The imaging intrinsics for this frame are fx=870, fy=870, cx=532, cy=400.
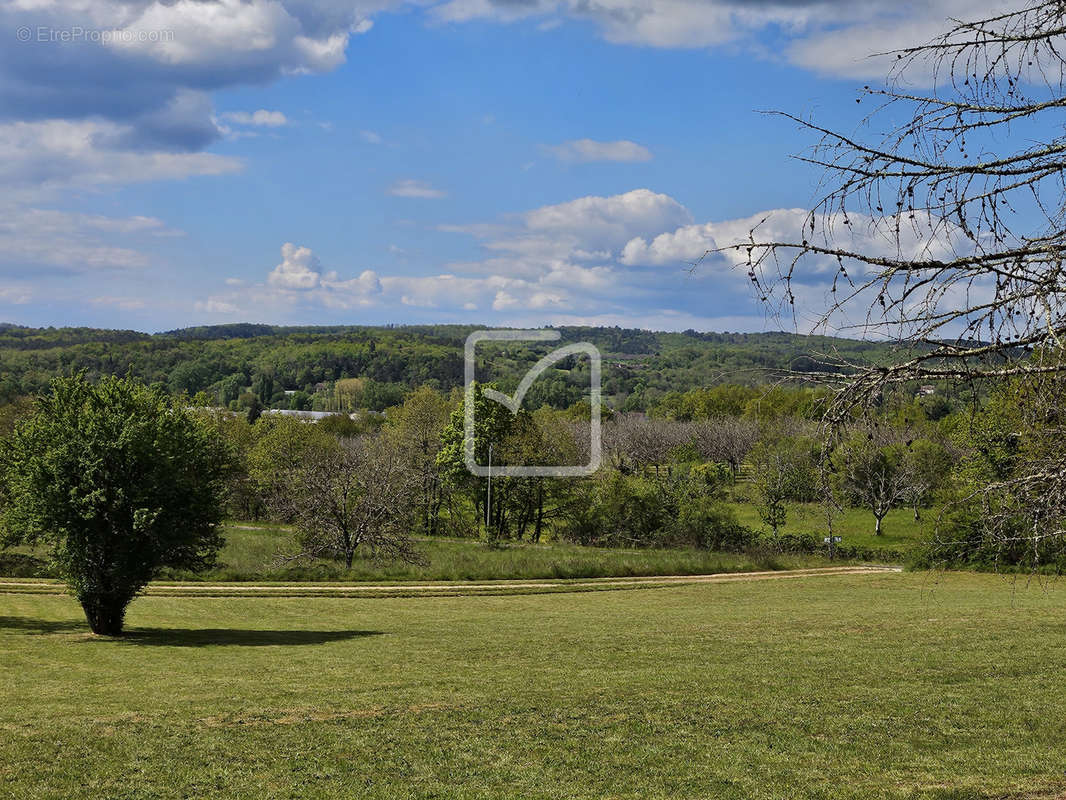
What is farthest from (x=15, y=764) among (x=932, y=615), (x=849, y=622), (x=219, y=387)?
(x=219, y=387)

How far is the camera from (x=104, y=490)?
2259 centimetres

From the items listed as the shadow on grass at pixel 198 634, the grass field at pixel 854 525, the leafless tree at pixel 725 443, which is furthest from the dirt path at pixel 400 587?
the leafless tree at pixel 725 443

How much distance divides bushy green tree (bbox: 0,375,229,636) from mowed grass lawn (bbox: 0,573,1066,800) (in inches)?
73.5

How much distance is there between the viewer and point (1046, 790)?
8453mm

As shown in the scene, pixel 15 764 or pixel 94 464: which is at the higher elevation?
pixel 94 464

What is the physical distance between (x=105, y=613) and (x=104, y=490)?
11.8ft

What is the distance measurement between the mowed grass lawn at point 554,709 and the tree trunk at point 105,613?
0.71m

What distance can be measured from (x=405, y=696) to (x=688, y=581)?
27554 mm

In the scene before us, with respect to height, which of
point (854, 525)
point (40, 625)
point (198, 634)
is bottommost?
point (854, 525)

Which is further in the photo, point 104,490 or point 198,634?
point 198,634

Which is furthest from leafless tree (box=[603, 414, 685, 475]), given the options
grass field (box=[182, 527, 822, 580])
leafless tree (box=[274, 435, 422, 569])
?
leafless tree (box=[274, 435, 422, 569])

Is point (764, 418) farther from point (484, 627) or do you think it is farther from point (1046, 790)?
point (1046, 790)

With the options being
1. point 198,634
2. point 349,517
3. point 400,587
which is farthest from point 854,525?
point 198,634

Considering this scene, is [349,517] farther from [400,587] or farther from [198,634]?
[198,634]
